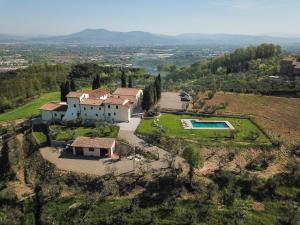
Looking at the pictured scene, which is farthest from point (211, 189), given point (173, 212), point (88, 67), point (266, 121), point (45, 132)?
point (88, 67)

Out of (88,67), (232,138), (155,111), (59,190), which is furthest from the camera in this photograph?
(88,67)

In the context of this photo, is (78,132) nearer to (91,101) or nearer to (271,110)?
(91,101)

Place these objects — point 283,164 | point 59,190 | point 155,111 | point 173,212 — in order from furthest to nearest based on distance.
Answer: point 155,111
point 283,164
point 59,190
point 173,212

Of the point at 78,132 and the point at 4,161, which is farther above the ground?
the point at 78,132

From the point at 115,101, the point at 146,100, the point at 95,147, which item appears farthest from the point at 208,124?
the point at 95,147

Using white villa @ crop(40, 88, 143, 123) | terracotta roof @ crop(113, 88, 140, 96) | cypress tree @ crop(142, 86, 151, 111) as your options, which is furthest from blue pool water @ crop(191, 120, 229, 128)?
terracotta roof @ crop(113, 88, 140, 96)

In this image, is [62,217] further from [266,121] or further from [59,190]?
[266,121]

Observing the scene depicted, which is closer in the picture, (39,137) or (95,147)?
(95,147)

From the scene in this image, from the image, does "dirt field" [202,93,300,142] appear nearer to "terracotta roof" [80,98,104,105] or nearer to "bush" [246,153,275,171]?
"bush" [246,153,275,171]
